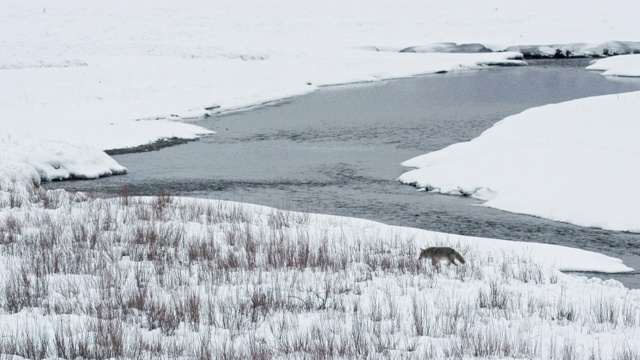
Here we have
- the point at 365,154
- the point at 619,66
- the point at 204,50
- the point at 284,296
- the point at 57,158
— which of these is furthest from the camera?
the point at 204,50

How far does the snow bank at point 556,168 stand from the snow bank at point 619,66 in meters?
17.1

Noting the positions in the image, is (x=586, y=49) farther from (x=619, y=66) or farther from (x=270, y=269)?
(x=270, y=269)

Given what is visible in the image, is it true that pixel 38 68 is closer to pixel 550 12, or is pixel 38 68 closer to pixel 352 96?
pixel 352 96

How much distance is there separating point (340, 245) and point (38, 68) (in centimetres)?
3320

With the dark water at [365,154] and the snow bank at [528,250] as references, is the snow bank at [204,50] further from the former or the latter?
the snow bank at [528,250]

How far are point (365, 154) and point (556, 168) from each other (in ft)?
22.4

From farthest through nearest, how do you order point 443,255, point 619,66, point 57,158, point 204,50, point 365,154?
point 204,50, point 619,66, point 365,154, point 57,158, point 443,255

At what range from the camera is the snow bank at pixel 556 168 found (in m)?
14.4

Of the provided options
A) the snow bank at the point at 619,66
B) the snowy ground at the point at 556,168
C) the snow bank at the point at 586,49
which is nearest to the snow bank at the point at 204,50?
the snow bank at the point at 586,49

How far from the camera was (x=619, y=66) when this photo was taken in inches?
1619

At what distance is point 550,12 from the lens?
66.6m

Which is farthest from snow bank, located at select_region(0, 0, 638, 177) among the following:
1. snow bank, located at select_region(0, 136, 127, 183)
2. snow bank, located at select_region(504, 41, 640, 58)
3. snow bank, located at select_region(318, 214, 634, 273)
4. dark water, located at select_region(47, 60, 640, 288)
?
snow bank, located at select_region(318, 214, 634, 273)

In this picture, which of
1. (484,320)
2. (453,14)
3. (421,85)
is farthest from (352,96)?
(453,14)

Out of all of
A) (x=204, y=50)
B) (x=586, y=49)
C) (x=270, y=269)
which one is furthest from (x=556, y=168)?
(x=586, y=49)
